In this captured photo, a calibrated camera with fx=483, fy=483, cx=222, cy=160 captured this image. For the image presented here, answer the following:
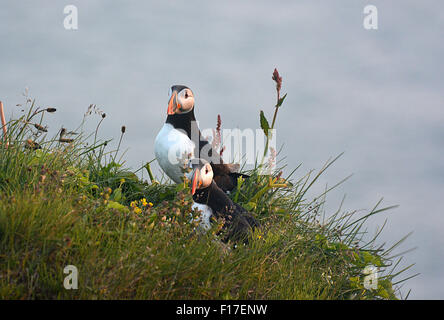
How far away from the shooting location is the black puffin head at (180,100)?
686 centimetres

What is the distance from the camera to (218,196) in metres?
5.87

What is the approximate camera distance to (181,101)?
6918 mm

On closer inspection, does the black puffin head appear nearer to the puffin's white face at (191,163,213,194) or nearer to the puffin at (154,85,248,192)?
the puffin at (154,85,248,192)

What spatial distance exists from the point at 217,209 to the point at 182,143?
1410 mm

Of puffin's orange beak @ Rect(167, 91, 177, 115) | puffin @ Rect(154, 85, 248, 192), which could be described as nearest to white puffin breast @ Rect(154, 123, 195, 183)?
puffin @ Rect(154, 85, 248, 192)

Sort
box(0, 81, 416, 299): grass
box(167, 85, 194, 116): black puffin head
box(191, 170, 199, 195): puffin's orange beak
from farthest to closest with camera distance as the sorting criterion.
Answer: box(167, 85, 194, 116): black puffin head
box(191, 170, 199, 195): puffin's orange beak
box(0, 81, 416, 299): grass

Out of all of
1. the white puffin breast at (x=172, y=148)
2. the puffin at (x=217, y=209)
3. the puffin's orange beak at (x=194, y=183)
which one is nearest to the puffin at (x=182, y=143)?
the white puffin breast at (x=172, y=148)

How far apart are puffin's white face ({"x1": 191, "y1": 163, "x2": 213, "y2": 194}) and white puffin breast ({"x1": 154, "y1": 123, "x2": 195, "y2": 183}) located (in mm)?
919

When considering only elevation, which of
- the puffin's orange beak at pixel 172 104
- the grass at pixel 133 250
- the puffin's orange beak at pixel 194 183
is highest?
the puffin's orange beak at pixel 172 104

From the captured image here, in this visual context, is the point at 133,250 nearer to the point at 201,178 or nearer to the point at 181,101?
the point at 201,178

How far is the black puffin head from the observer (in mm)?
6859

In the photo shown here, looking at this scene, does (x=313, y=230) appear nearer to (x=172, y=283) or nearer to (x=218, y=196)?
(x=218, y=196)

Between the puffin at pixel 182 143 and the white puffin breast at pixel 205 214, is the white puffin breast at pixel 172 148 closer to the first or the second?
the puffin at pixel 182 143
